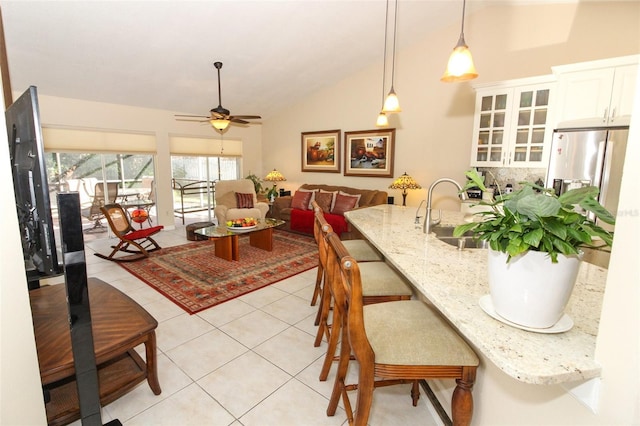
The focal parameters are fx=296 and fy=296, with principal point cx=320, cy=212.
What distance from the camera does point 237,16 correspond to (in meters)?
3.42

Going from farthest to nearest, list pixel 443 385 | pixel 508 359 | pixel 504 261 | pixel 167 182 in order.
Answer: pixel 167 182, pixel 443 385, pixel 504 261, pixel 508 359

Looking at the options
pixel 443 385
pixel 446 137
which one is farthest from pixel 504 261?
pixel 446 137

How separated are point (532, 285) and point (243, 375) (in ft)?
6.15

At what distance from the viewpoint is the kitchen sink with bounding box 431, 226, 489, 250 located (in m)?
1.72

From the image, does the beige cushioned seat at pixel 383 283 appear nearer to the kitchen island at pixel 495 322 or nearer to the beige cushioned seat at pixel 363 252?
the kitchen island at pixel 495 322

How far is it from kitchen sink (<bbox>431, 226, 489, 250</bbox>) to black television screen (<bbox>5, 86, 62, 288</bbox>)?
1.72 metres

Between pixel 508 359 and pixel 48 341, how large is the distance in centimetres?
190

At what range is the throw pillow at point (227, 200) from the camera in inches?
233

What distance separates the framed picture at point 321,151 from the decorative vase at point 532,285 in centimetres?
545

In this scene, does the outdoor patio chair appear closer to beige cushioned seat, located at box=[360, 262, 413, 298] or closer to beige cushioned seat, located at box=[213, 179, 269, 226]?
beige cushioned seat, located at box=[213, 179, 269, 226]

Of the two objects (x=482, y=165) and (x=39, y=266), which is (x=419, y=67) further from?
(x=39, y=266)

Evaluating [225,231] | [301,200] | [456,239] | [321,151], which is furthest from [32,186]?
[321,151]

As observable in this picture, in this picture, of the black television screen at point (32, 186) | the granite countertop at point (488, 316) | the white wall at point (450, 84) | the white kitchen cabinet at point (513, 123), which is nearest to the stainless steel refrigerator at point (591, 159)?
the white kitchen cabinet at point (513, 123)

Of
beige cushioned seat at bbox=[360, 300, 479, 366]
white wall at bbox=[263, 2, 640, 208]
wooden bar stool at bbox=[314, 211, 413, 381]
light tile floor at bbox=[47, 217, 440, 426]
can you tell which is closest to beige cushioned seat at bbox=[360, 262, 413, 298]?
wooden bar stool at bbox=[314, 211, 413, 381]
